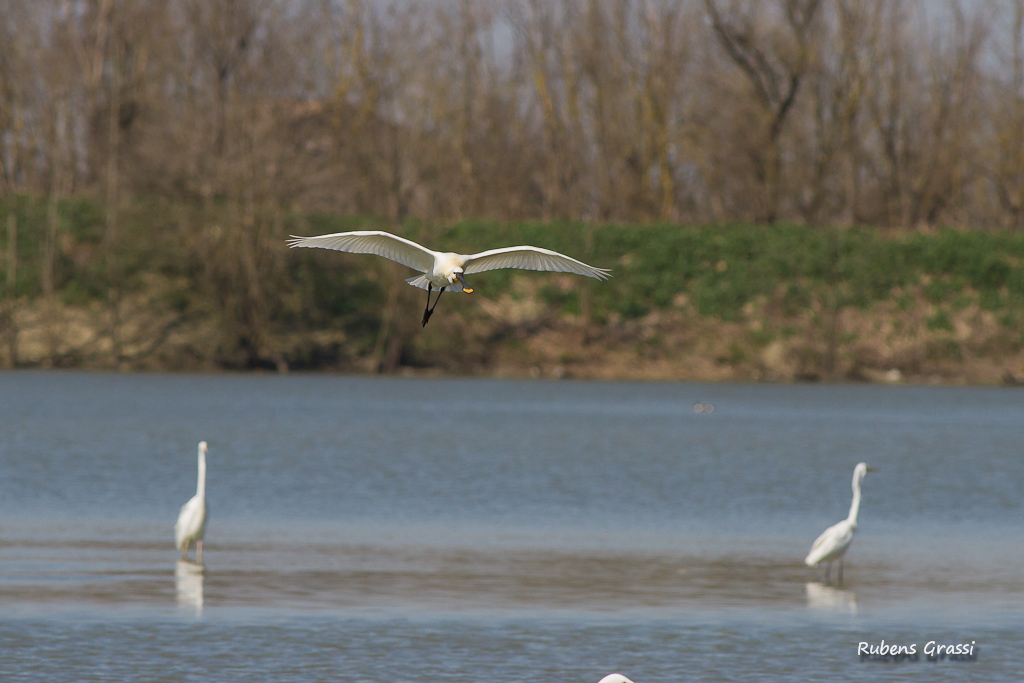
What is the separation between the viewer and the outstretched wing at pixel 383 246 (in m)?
9.94

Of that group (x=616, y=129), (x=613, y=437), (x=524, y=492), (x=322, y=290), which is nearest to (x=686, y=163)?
(x=616, y=129)

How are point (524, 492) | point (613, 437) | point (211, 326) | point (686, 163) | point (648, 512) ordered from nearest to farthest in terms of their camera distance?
point (648, 512) → point (524, 492) → point (613, 437) → point (211, 326) → point (686, 163)

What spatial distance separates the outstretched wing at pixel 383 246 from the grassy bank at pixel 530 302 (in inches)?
1677

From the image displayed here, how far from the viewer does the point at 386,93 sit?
72.6 m

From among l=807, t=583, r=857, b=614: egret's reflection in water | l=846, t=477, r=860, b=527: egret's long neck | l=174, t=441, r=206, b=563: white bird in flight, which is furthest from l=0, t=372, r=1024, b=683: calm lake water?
l=846, t=477, r=860, b=527: egret's long neck

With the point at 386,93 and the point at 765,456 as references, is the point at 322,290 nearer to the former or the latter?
the point at 386,93

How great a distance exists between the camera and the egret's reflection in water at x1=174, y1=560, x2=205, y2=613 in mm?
14741

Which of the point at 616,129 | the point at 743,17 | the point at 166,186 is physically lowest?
the point at 166,186

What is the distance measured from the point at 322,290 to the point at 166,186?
23.0ft

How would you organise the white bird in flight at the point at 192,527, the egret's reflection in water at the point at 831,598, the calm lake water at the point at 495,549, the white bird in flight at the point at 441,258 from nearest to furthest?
1. the white bird in flight at the point at 441,258
2. the calm lake water at the point at 495,549
3. the egret's reflection in water at the point at 831,598
4. the white bird in flight at the point at 192,527

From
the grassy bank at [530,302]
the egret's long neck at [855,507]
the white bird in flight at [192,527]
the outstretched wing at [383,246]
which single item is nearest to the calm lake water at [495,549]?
the white bird in flight at [192,527]

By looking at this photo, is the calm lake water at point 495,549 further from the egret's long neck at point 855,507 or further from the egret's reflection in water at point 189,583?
the egret's long neck at point 855,507

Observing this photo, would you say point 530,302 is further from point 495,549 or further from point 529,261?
point 529,261

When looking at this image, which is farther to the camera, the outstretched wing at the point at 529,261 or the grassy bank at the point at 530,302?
the grassy bank at the point at 530,302
